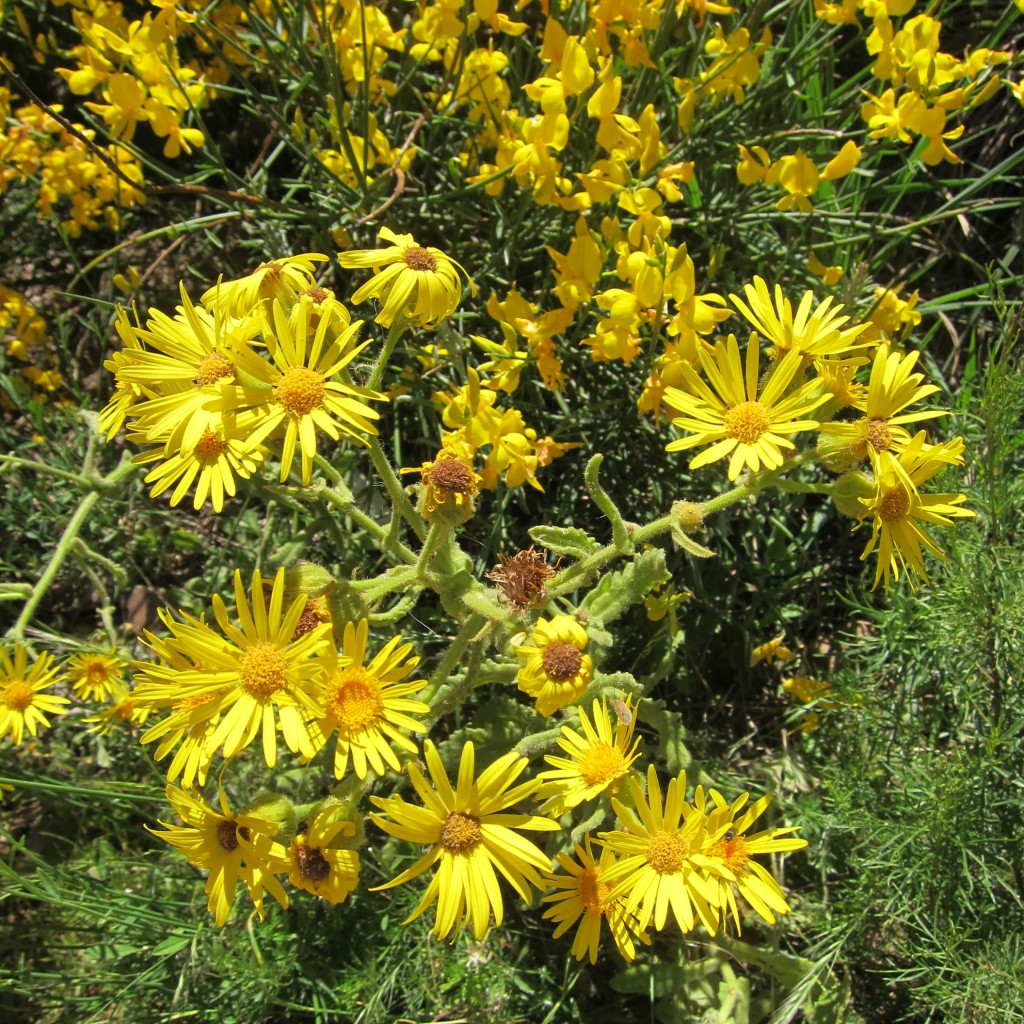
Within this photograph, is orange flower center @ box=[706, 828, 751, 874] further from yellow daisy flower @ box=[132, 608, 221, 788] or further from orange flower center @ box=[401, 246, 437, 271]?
orange flower center @ box=[401, 246, 437, 271]

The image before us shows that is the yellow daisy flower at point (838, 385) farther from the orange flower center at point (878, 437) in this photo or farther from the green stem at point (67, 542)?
the green stem at point (67, 542)

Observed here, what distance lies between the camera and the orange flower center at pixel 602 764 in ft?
7.45

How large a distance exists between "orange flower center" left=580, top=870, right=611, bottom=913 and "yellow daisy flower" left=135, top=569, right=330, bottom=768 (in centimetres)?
88

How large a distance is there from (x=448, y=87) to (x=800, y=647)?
263cm

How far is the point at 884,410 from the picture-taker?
2270mm

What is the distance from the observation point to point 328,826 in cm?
226

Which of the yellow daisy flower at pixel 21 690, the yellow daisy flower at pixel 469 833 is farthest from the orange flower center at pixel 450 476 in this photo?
the yellow daisy flower at pixel 21 690

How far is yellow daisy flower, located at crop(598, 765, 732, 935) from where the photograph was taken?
2.20 metres

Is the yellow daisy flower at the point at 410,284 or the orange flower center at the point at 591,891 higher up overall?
the yellow daisy flower at the point at 410,284

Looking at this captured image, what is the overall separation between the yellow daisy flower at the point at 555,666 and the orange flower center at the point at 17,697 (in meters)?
1.86

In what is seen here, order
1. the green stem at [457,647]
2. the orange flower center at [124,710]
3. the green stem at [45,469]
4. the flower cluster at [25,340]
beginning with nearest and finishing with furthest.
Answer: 1. the green stem at [457,647]
2. the green stem at [45,469]
3. the orange flower center at [124,710]
4. the flower cluster at [25,340]

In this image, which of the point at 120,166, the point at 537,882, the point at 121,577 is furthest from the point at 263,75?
the point at 537,882

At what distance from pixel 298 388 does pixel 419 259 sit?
0.48 metres

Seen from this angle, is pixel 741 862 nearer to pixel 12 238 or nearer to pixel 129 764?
pixel 129 764
